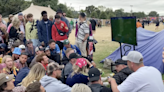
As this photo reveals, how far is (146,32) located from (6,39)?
5462 mm

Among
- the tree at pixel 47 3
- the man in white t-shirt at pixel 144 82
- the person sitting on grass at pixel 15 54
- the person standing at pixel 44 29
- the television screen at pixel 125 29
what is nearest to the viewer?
the man in white t-shirt at pixel 144 82

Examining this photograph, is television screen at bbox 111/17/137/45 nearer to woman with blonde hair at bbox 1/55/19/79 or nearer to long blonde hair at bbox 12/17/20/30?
woman with blonde hair at bbox 1/55/19/79

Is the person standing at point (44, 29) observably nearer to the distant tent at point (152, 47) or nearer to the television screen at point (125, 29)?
the television screen at point (125, 29)

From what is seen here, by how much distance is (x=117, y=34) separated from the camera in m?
5.27

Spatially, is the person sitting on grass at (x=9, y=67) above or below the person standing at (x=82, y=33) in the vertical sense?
below

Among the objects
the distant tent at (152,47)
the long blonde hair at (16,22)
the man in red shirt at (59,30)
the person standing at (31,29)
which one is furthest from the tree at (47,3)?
the distant tent at (152,47)

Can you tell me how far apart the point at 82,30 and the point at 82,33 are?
110 millimetres

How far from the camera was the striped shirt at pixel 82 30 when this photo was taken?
237 inches

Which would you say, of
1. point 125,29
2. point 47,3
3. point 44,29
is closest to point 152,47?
point 125,29

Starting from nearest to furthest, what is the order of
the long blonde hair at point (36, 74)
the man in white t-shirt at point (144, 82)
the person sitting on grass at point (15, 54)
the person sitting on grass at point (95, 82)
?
the man in white t-shirt at point (144, 82) → the person sitting on grass at point (95, 82) → the long blonde hair at point (36, 74) → the person sitting on grass at point (15, 54)

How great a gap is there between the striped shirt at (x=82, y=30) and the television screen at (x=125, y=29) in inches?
40.6

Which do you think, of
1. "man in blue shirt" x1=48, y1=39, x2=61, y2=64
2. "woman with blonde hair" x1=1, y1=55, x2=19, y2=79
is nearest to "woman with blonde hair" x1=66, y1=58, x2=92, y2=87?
"woman with blonde hair" x1=1, y1=55, x2=19, y2=79

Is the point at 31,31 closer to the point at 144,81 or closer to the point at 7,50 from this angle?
the point at 7,50

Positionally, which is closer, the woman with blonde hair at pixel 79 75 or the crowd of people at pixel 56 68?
the crowd of people at pixel 56 68
